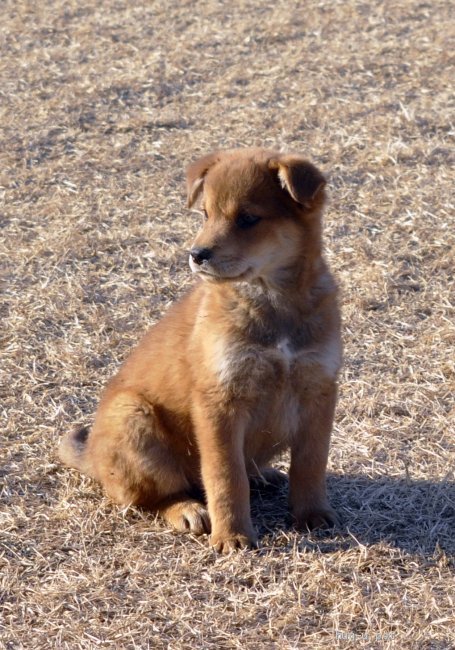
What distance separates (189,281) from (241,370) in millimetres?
2788

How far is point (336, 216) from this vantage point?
764cm

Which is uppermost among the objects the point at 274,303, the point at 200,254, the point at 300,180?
the point at 300,180

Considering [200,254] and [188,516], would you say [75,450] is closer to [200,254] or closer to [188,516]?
[188,516]

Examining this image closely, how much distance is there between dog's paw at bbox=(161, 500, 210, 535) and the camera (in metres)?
4.44

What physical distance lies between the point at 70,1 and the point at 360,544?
9.72 m

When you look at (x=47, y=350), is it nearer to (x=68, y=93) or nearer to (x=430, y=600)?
(x=430, y=600)

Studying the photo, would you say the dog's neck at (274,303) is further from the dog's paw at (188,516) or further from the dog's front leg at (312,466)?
the dog's paw at (188,516)

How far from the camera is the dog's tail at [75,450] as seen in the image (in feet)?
16.0

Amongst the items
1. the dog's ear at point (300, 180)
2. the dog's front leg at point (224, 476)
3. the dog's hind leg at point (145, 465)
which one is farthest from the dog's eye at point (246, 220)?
the dog's hind leg at point (145, 465)

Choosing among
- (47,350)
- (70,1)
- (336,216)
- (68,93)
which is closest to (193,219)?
(336,216)

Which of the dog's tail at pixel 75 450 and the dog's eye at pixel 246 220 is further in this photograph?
the dog's tail at pixel 75 450

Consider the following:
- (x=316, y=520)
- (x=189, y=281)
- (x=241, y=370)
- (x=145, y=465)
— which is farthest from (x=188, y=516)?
(x=189, y=281)

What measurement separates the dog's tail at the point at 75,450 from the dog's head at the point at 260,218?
121cm

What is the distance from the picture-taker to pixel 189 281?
6.92 meters
